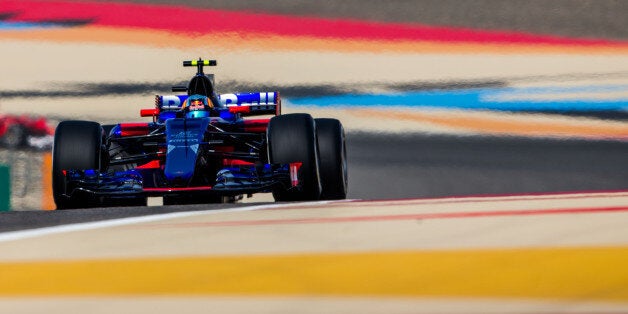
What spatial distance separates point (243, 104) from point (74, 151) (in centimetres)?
233

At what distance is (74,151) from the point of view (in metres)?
9.50

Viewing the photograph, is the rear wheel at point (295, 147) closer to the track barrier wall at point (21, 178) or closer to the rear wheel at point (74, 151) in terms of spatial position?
the rear wheel at point (74, 151)

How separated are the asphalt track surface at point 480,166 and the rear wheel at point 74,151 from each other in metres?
8.02

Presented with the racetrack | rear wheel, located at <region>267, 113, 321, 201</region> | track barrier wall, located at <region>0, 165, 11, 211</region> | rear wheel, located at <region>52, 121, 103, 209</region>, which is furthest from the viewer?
track barrier wall, located at <region>0, 165, 11, 211</region>

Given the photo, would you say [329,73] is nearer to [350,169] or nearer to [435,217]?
[350,169]

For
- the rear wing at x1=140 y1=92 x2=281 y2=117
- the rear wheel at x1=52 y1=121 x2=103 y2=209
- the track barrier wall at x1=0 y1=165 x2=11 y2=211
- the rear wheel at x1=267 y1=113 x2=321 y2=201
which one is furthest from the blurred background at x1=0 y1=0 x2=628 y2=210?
the rear wheel at x1=267 y1=113 x2=321 y2=201

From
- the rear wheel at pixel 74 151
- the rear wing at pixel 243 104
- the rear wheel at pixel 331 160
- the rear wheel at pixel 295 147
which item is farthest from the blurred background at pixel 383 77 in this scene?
the rear wheel at pixel 295 147

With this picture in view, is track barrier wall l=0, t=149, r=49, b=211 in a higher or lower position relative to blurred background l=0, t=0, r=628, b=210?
lower

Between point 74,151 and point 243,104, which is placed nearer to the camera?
point 74,151

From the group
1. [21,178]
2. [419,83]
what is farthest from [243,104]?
[21,178]

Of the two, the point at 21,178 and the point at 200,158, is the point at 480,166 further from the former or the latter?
the point at 200,158

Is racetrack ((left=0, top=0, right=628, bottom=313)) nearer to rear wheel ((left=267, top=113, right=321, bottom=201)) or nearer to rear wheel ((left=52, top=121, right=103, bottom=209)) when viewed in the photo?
rear wheel ((left=267, top=113, right=321, bottom=201))

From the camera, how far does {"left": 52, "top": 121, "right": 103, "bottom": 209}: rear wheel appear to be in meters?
9.49

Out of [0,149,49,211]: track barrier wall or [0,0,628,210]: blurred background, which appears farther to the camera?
[0,149,49,211]: track barrier wall
